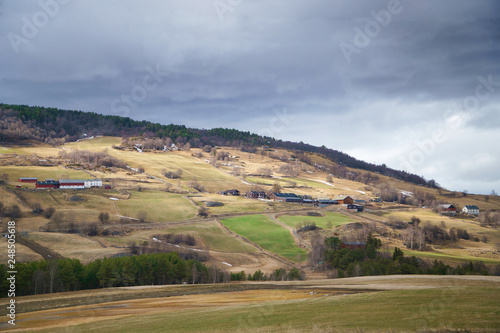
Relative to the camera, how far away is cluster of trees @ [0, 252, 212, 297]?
51375 mm

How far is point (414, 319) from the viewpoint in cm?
2662

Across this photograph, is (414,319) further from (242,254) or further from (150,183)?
(150,183)

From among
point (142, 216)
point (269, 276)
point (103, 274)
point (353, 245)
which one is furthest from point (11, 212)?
point (353, 245)

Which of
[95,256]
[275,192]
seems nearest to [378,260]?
[95,256]

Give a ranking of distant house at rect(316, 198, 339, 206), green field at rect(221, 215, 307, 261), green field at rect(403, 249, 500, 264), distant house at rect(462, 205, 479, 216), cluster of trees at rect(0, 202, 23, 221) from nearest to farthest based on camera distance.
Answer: green field at rect(403, 249, 500, 264) < cluster of trees at rect(0, 202, 23, 221) < green field at rect(221, 215, 307, 261) < distant house at rect(462, 205, 479, 216) < distant house at rect(316, 198, 339, 206)

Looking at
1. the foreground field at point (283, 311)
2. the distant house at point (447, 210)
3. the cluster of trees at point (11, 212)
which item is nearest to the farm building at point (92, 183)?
the cluster of trees at point (11, 212)

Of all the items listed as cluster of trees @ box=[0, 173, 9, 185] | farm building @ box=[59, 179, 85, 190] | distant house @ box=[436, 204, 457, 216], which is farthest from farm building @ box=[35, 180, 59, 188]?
distant house @ box=[436, 204, 457, 216]

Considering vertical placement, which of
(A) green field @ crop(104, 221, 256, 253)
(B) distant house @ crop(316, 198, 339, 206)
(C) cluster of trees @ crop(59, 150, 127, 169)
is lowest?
(A) green field @ crop(104, 221, 256, 253)

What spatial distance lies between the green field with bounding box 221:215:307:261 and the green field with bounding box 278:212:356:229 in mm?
5879

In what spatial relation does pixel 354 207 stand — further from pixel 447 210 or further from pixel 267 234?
pixel 267 234

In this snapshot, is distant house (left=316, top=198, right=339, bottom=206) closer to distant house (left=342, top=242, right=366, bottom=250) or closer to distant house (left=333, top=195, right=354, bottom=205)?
distant house (left=333, top=195, right=354, bottom=205)

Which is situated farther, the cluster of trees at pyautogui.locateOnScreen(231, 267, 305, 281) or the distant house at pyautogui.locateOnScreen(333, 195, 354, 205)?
the distant house at pyautogui.locateOnScreen(333, 195, 354, 205)

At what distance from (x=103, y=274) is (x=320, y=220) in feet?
255

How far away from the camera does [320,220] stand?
387 ft
